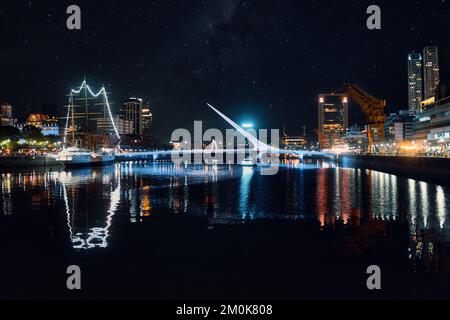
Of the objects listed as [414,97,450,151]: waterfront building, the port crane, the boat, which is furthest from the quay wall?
the boat

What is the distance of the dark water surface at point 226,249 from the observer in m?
8.03

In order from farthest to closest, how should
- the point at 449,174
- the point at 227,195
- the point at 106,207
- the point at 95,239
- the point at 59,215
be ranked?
the point at 449,174, the point at 227,195, the point at 106,207, the point at 59,215, the point at 95,239

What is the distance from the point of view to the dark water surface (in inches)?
316

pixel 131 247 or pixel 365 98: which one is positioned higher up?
pixel 365 98

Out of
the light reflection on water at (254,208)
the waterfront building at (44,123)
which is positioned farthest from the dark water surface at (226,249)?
the waterfront building at (44,123)

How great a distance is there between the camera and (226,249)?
10.9m

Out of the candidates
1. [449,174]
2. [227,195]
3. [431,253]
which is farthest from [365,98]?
[431,253]

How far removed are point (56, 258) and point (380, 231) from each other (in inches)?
323

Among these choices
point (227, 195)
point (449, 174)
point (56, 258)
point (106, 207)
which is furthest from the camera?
point (449, 174)

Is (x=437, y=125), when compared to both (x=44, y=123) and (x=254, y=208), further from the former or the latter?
(x=44, y=123)

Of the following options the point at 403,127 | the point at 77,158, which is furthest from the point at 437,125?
the point at 77,158

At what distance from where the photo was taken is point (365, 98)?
67688mm

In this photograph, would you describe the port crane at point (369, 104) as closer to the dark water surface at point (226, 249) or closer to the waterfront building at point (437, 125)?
the waterfront building at point (437, 125)
